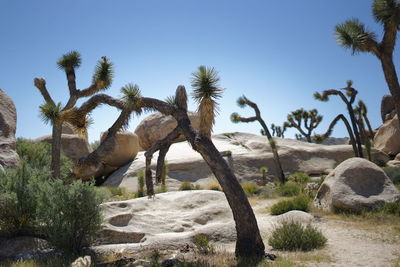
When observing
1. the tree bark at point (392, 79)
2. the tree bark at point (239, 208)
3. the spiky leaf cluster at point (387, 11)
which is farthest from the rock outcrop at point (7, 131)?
the spiky leaf cluster at point (387, 11)

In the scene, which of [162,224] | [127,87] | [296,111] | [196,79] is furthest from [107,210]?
[296,111]

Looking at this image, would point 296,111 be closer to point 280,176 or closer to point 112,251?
point 280,176

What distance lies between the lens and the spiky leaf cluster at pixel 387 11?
13.1 m

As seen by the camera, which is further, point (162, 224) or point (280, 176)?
point (280, 176)

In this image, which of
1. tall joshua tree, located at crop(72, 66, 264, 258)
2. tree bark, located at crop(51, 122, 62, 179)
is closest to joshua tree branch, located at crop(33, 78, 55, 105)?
tree bark, located at crop(51, 122, 62, 179)

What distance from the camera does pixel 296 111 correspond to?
33.2 meters

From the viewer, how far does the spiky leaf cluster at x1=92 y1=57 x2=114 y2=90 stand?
12867 millimetres

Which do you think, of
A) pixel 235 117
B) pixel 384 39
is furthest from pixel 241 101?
pixel 384 39

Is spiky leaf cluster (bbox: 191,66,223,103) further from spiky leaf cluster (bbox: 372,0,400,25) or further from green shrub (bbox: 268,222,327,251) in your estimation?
spiky leaf cluster (bbox: 372,0,400,25)

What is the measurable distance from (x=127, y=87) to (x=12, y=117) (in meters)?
7.08

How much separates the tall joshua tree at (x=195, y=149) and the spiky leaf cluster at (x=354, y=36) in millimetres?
9787

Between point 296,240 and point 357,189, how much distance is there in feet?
14.7

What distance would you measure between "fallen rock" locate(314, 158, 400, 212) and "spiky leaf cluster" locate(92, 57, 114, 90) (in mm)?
8992

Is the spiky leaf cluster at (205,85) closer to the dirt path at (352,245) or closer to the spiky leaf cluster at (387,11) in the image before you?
the dirt path at (352,245)
